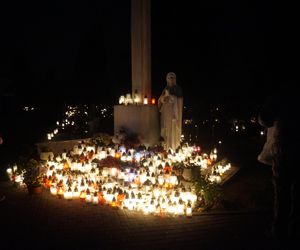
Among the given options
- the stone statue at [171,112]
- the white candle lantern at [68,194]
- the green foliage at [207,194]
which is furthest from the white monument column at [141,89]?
the green foliage at [207,194]

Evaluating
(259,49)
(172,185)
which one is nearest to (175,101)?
(172,185)

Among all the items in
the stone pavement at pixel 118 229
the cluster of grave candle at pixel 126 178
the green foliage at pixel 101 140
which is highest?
the green foliage at pixel 101 140

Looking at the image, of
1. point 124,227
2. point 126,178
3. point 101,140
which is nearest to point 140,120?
point 101,140

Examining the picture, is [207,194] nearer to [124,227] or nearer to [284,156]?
[124,227]

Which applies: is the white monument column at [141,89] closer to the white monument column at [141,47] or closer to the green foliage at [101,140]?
the white monument column at [141,47]

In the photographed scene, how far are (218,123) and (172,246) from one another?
14.6 m

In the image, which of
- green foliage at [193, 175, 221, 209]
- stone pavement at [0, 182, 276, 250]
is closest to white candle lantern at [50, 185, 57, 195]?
stone pavement at [0, 182, 276, 250]

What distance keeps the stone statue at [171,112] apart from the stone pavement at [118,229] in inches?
185

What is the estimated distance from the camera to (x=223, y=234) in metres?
6.82

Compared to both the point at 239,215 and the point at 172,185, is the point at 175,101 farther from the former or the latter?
the point at 239,215

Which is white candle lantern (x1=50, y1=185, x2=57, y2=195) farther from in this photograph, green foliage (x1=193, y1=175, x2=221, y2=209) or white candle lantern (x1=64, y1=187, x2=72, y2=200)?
green foliage (x1=193, y1=175, x2=221, y2=209)

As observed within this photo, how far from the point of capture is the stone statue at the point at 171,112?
12211 mm

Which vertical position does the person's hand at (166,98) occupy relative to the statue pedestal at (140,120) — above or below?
above

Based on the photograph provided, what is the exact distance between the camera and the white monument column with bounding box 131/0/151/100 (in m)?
12.8
